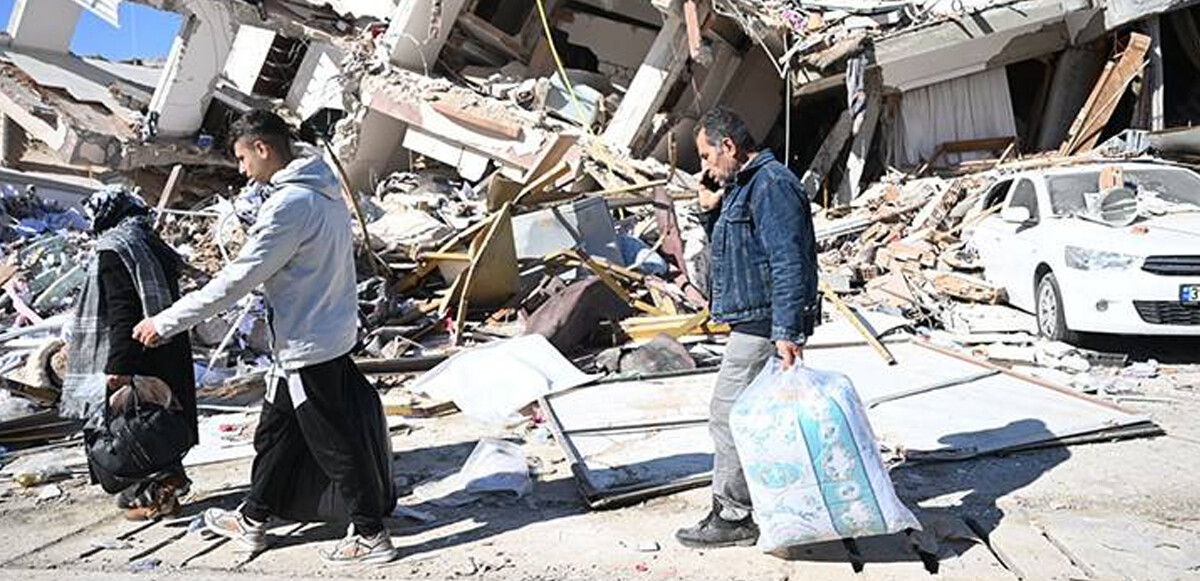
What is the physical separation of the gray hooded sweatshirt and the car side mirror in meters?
6.74

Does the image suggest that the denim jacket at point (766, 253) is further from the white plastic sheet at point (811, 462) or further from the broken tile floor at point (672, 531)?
the broken tile floor at point (672, 531)

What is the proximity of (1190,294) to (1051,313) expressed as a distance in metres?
1.24

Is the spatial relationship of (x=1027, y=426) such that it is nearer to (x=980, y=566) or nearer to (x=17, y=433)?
(x=980, y=566)

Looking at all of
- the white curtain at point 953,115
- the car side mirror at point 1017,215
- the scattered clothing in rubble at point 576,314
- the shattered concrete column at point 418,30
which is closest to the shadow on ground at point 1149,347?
the car side mirror at point 1017,215

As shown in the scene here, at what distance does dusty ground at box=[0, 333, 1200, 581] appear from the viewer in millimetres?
3773

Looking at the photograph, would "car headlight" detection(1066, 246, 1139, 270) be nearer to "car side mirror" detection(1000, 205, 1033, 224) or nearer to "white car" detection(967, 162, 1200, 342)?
"white car" detection(967, 162, 1200, 342)

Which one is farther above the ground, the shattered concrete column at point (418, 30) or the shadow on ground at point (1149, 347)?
the shadow on ground at point (1149, 347)

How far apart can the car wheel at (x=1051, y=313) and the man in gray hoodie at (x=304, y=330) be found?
5969 millimetres

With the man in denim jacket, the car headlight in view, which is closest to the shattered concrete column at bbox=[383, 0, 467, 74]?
the car headlight

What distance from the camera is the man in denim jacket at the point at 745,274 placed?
3.66 metres

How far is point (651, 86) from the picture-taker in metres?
14.4

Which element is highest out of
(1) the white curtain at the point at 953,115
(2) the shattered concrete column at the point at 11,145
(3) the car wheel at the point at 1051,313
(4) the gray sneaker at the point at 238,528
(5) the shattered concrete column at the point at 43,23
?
(1) the white curtain at the point at 953,115

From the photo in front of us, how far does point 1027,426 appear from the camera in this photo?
534cm

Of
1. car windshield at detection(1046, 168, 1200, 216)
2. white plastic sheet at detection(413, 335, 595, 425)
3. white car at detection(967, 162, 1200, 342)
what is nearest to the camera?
white plastic sheet at detection(413, 335, 595, 425)
